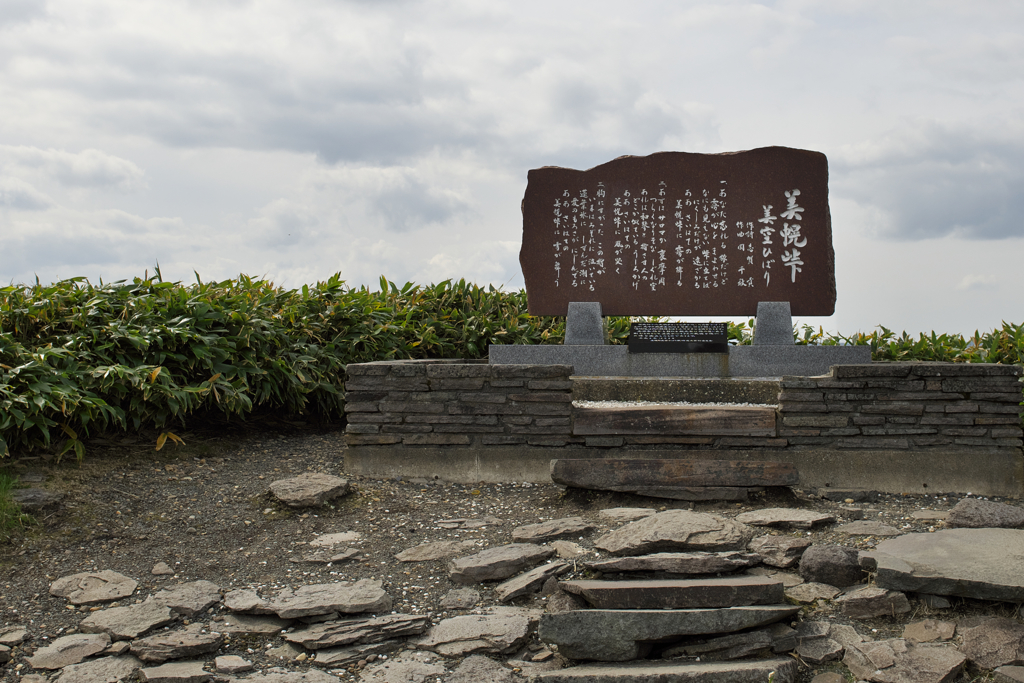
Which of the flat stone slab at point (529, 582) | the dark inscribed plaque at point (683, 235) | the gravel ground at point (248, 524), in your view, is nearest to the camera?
the flat stone slab at point (529, 582)

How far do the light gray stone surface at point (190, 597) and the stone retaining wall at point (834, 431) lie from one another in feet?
5.98

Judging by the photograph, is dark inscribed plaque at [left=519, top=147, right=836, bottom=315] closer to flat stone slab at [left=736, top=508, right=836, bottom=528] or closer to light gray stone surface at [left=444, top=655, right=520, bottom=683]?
flat stone slab at [left=736, top=508, right=836, bottom=528]

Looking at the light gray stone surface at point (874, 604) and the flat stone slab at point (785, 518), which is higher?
the flat stone slab at point (785, 518)

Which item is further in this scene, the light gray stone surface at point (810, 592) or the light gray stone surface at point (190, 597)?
the light gray stone surface at point (190, 597)

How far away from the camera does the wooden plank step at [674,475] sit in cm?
452

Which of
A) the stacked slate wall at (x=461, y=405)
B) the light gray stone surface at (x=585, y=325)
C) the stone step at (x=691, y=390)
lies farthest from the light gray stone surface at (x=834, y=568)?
the light gray stone surface at (x=585, y=325)

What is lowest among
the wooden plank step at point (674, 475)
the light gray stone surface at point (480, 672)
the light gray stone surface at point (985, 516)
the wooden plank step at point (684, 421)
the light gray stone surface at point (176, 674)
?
the light gray stone surface at point (176, 674)

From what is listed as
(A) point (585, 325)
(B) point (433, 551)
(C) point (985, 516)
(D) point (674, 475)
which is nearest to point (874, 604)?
(C) point (985, 516)

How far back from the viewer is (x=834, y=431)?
5.10 metres

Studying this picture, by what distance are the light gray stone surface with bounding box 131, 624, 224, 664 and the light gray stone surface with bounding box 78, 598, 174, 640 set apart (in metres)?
0.08

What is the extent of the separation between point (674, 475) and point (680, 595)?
1488 millimetres

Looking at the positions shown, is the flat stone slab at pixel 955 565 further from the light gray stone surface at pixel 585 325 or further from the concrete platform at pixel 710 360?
the light gray stone surface at pixel 585 325

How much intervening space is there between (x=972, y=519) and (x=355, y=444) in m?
3.71

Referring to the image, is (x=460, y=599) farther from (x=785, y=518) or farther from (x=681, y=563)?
(x=785, y=518)
